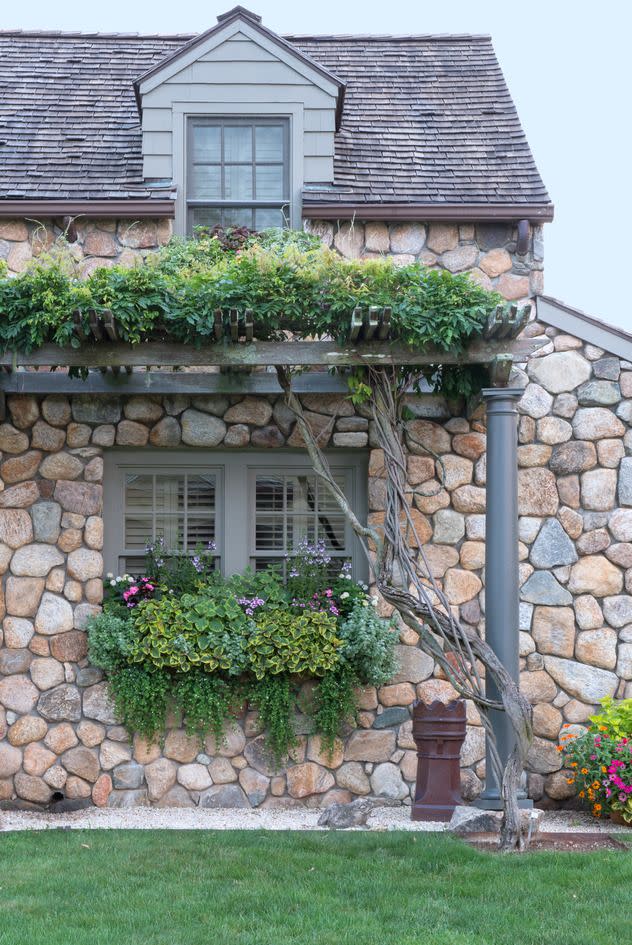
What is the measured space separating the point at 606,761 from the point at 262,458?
3.16 metres

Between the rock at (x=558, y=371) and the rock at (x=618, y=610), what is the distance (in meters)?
1.53

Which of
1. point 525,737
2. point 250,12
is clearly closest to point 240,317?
point 525,737

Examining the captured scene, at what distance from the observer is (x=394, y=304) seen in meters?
6.18

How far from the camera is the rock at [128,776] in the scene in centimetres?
728

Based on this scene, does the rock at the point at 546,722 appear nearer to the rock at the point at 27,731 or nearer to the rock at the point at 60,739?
the rock at the point at 60,739

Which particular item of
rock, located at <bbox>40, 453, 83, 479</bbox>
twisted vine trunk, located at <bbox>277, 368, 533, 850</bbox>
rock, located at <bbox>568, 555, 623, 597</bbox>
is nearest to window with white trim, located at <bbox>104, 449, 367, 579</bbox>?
rock, located at <bbox>40, 453, 83, 479</bbox>

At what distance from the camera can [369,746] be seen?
7.36 meters

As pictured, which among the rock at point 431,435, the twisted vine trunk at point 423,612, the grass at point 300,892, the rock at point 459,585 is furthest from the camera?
the rock at point 431,435

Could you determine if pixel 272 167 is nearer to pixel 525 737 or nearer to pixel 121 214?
pixel 121 214

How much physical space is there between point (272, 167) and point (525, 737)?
15.5 feet

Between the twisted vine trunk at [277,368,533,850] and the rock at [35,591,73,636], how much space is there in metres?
2.19

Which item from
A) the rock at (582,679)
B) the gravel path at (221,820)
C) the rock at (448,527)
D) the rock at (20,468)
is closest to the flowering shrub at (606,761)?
the gravel path at (221,820)

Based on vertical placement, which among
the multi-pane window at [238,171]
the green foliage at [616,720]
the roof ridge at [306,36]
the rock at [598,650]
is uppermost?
the roof ridge at [306,36]

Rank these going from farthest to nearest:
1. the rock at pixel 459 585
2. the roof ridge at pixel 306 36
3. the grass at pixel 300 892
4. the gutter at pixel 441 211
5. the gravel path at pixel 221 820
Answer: the roof ridge at pixel 306 36 < the gutter at pixel 441 211 < the rock at pixel 459 585 < the gravel path at pixel 221 820 < the grass at pixel 300 892
